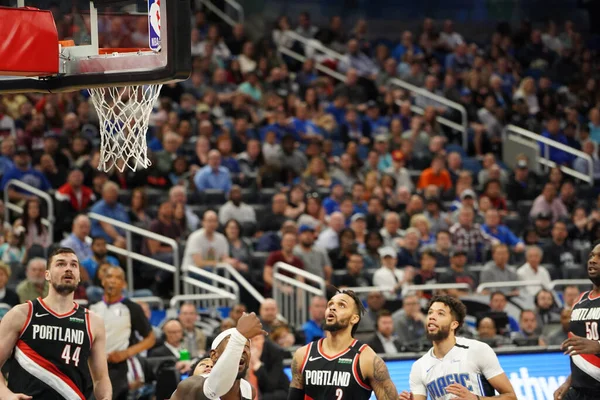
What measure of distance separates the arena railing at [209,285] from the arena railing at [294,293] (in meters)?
0.54

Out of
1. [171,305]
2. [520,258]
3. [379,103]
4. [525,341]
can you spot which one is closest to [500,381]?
[525,341]

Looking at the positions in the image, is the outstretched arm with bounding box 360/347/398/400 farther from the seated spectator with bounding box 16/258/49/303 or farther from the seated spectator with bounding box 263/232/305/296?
the seated spectator with bounding box 263/232/305/296

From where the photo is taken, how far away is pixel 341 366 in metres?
8.40

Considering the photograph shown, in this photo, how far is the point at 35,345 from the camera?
822cm

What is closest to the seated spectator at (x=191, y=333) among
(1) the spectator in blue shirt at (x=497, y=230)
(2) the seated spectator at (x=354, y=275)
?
(2) the seated spectator at (x=354, y=275)

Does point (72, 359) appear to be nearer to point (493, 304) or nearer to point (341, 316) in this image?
point (341, 316)

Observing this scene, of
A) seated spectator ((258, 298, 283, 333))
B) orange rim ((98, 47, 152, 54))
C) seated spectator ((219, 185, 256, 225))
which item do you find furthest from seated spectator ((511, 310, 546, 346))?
orange rim ((98, 47, 152, 54))

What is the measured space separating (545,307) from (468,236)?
2.22 meters

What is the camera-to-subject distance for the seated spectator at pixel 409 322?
45.3 feet

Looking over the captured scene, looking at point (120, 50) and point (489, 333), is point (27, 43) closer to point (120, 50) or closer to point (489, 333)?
point (120, 50)

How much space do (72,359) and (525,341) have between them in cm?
645

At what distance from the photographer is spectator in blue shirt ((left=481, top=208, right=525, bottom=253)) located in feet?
55.8

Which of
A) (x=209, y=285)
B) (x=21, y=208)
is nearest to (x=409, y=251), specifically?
(x=209, y=285)

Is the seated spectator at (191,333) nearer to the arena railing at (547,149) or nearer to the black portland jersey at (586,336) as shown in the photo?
the black portland jersey at (586,336)
